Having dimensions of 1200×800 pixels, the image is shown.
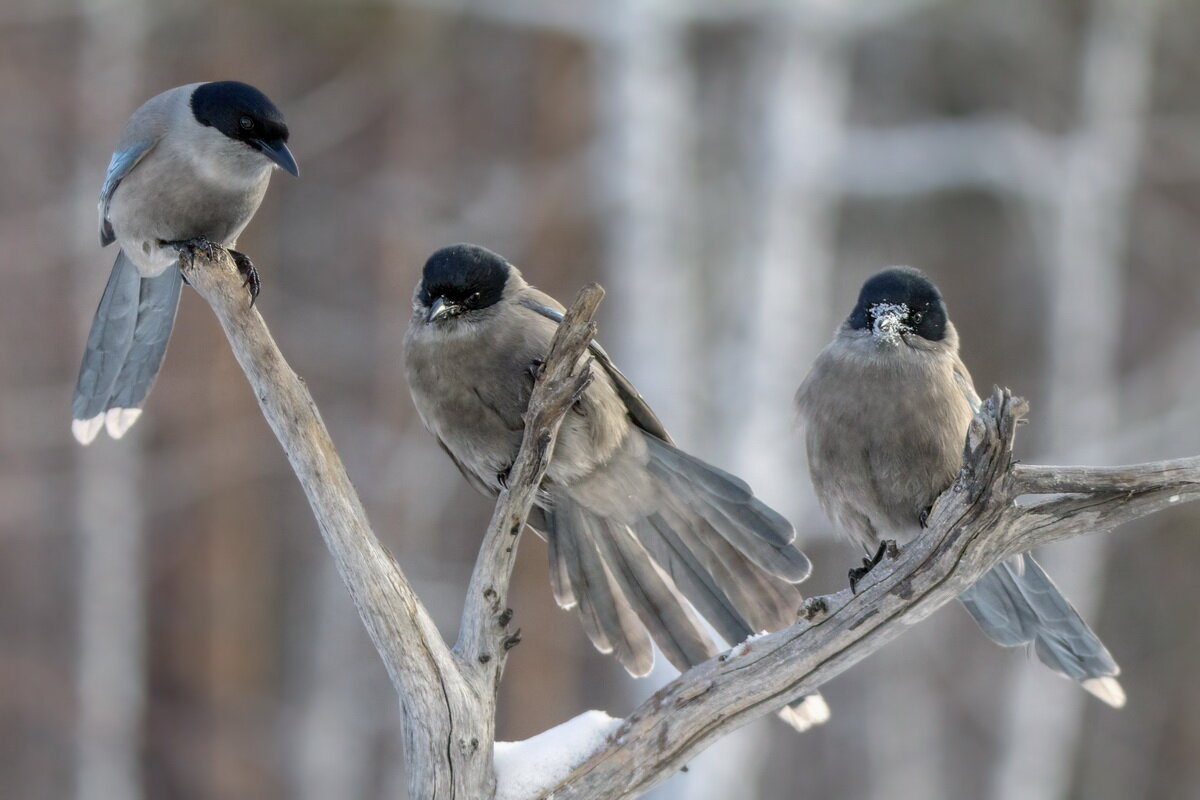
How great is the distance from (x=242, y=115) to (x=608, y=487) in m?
1.72

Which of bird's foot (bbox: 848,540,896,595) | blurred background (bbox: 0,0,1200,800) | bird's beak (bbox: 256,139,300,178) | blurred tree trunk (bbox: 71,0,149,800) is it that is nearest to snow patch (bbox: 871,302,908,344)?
bird's foot (bbox: 848,540,896,595)

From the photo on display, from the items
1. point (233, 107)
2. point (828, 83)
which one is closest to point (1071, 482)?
point (233, 107)

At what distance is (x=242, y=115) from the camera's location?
436 centimetres

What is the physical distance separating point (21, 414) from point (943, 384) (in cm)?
735

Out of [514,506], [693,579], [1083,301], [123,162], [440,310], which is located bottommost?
[1083,301]

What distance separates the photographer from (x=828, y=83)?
8164 millimetres

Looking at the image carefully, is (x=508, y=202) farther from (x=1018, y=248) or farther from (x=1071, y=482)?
(x=1071, y=482)

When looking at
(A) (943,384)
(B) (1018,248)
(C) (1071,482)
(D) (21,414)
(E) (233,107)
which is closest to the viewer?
(C) (1071,482)

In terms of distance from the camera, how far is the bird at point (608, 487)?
4.02 meters

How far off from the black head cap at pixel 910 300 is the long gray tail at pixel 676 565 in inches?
26.5

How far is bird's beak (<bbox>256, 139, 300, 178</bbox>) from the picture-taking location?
4277 millimetres

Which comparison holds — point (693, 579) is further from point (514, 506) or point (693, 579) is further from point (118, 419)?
point (118, 419)

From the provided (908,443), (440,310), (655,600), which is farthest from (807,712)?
(440,310)

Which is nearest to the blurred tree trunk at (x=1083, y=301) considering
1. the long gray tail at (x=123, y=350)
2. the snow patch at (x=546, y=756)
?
the snow patch at (x=546, y=756)
